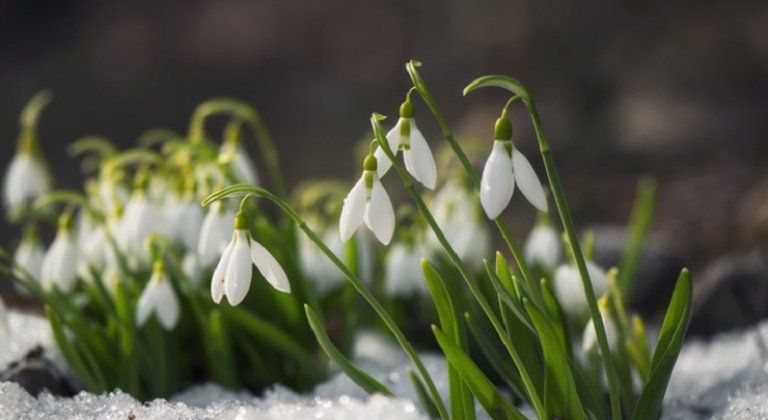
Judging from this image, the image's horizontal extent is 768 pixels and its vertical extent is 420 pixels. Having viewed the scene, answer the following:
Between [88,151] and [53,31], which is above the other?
[53,31]

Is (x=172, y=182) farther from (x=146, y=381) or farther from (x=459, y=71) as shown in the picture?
(x=459, y=71)

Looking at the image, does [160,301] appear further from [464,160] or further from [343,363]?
[464,160]

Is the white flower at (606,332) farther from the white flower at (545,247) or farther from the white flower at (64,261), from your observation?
the white flower at (64,261)

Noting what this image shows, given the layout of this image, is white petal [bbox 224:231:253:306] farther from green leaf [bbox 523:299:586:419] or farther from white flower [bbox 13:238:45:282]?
white flower [bbox 13:238:45:282]

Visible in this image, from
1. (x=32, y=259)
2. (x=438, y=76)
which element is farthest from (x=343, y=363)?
(x=438, y=76)

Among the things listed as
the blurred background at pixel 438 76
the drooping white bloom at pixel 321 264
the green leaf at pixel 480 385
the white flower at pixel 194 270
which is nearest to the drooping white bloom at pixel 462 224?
the drooping white bloom at pixel 321 264

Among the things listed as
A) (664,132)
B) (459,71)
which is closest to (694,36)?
(664,132)
